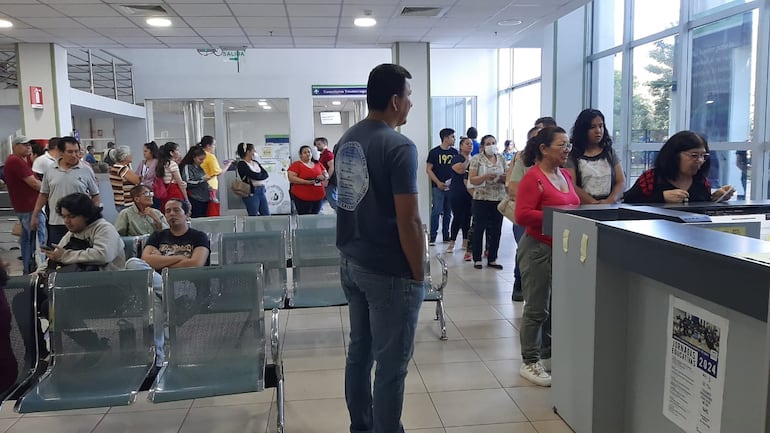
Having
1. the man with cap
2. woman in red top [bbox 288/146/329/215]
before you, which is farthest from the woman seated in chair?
woman in red top [bbox 288/146/329/215]

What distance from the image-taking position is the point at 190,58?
436 inches

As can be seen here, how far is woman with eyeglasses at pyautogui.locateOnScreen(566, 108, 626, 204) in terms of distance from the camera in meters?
3.44

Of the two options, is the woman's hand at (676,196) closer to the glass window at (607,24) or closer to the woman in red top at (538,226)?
the woman in red top at (538,226)

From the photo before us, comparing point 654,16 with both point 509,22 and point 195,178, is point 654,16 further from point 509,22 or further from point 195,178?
point 195,178

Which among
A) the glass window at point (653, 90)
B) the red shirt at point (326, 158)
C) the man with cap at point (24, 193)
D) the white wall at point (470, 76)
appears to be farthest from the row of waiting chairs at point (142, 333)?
the white wall at point (470, 76)

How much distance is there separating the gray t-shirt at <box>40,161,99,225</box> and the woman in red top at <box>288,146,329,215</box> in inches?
99.3

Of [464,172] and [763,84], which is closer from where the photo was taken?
[763,84]

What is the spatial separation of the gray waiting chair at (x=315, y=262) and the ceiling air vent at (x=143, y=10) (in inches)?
143

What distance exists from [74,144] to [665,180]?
190 inches

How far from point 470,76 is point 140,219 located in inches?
390

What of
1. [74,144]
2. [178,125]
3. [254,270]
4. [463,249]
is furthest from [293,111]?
[254,270]

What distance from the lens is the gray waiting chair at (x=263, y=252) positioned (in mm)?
3875

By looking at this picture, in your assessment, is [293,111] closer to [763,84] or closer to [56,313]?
[763,84]

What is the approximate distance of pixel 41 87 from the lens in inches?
297
